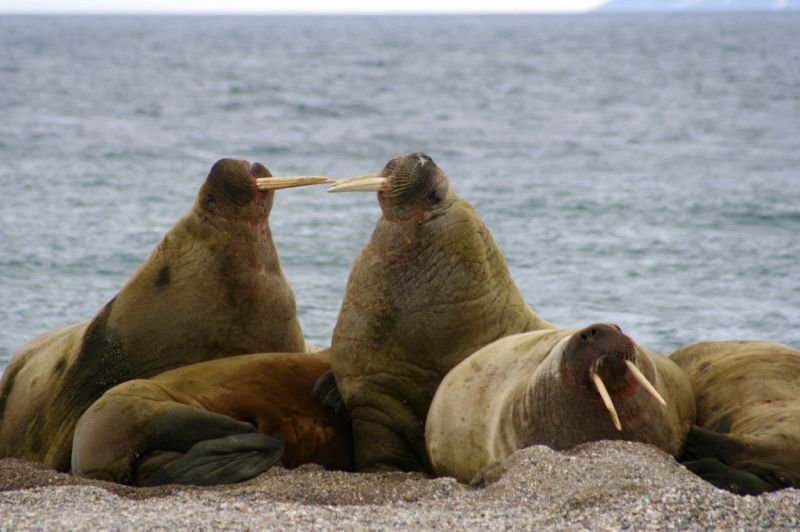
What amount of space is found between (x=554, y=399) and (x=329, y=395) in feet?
4.86

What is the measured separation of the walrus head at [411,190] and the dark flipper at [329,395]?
2.63ft

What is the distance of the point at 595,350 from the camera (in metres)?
4.21

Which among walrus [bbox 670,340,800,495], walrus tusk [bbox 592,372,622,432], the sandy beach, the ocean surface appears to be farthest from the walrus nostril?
the ocean surface

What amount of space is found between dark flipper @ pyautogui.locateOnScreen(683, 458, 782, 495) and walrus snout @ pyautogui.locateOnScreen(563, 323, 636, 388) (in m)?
0.66

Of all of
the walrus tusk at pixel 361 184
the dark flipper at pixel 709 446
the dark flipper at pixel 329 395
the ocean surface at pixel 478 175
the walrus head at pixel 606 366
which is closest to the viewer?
the walrus head at pixel 606 366

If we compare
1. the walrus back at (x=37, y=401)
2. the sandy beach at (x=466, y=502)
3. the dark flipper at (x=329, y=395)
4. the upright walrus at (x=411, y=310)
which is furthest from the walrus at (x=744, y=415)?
the walrus back at (x=37, y=401)

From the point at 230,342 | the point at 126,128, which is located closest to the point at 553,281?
the point at 230,342

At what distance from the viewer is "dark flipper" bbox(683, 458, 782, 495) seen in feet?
15.0

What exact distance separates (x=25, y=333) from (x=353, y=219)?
22.2 ft

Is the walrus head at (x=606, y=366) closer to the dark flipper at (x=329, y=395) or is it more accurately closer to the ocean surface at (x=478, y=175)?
the dark flipper at (x=329, y=395)

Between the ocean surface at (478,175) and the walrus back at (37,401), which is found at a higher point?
the walrus back at (37,401)

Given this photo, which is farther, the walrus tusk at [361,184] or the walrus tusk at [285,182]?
the walrus tusk at [285,182]

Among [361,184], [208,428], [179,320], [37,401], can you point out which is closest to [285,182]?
[361,184]

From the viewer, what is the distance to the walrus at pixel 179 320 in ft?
19.1
